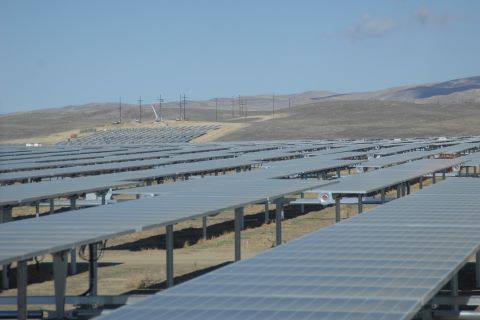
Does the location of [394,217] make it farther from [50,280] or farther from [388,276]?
[50,280]

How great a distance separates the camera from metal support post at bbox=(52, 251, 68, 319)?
1381 centimetres

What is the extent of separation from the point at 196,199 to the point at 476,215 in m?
6.16

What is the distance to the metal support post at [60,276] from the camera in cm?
1381

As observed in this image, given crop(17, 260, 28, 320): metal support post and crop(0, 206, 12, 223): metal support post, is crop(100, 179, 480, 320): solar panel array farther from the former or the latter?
crop(0, 206, 12, 223): metal support post

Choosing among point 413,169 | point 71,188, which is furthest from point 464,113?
point 71,188

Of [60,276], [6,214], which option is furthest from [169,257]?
[6,214]

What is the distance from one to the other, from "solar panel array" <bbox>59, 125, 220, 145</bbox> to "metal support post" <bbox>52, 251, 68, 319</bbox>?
7230 centimetres

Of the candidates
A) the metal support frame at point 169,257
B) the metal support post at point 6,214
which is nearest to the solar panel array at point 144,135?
the metal support post at point 6,214

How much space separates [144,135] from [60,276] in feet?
275

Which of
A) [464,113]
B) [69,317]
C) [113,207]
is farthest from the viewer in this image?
[464,113]

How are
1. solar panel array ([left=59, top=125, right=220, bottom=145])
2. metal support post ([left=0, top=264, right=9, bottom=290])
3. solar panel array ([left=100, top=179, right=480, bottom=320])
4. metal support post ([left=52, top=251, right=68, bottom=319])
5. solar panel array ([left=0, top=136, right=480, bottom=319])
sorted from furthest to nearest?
solar panel array ([left=59, top=125, right=220, bottom=145]) → metal support post ([left=0, top=264, right=9, bottom=290]) → metal support post ([left=52, top=251, right=68, bottom=319]) → solar panel array ([left=0, top=136, right=480, bottom=319]) → solar panel array ([left=100, top=179, right=480, bottom=320])

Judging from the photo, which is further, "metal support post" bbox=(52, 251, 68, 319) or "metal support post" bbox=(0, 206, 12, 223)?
"metal support post" bbox=(0, 206, 12, 223)

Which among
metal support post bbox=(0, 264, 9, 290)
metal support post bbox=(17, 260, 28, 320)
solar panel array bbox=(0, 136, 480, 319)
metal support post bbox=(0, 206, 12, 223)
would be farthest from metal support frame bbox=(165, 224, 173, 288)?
metal support post bbox=(0, 206, 12, 223)

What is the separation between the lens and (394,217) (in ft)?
57.1
